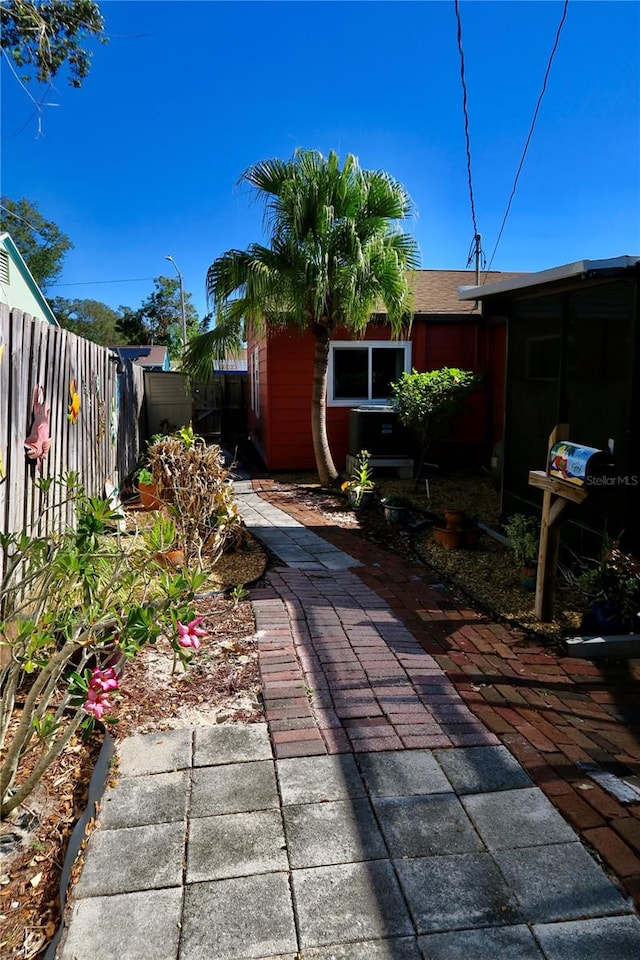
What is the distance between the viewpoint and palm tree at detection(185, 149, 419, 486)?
8133 mm

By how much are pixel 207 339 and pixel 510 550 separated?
19.0ft

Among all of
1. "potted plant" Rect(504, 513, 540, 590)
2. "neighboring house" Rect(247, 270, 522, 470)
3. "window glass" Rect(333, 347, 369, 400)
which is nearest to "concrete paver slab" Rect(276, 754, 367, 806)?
"potted plant" Rect(504, 513, 540, 590)

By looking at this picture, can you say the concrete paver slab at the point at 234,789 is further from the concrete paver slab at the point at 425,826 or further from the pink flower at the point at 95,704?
the pink flower at the point at 95,704

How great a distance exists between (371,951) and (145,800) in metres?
1.01

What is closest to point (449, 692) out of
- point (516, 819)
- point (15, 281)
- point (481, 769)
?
point (481, 769)

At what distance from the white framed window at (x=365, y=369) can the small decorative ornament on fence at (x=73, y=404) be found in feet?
21.5

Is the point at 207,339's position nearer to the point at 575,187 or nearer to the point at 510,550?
the point at 510,550

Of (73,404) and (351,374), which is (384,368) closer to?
(351,374)

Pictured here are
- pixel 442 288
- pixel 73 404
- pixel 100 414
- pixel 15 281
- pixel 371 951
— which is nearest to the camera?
pixel 371 951

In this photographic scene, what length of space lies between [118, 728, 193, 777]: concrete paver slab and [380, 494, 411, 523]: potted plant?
4590mm

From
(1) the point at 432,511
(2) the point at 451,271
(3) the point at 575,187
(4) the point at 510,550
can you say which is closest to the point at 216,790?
(4) the point at 510,550

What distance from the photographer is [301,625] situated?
4090 mm

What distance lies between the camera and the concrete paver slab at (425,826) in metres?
2.11

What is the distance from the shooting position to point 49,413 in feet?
12.6
